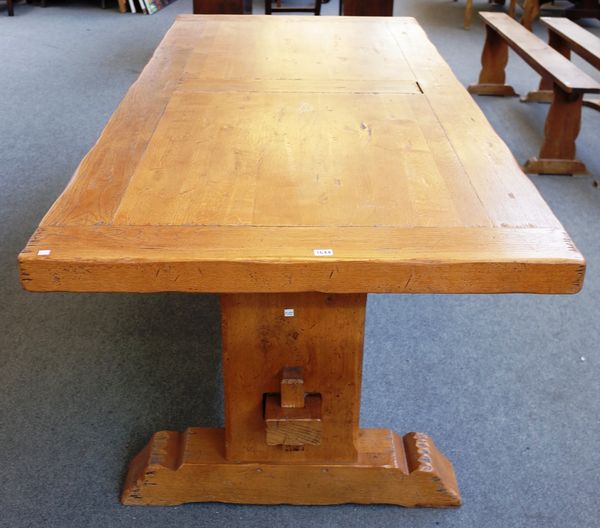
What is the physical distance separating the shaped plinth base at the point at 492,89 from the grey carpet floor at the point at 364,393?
1357 millimetres

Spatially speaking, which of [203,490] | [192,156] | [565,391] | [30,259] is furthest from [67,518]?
[565,391]

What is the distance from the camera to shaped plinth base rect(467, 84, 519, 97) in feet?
12.2

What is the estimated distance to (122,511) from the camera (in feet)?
4.54

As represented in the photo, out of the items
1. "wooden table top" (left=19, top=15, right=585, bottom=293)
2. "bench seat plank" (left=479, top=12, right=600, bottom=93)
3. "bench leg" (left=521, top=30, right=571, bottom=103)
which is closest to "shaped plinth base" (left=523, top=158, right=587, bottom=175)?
"bench seat plank" (left=479, top=12, right=600, bottom=93)

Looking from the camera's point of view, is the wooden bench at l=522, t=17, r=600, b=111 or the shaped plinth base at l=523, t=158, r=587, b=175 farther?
the wooden bench at l=522, t=17, r=600, b=111

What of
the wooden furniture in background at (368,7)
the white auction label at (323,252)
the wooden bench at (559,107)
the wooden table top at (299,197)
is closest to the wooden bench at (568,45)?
the wooden bench at (559,107)

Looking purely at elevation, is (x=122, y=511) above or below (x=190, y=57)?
below

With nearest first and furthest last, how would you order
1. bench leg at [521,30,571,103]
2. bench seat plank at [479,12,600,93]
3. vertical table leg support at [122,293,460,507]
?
vertical table leg support at [122,293,460,507], bench seat plank at [479,12,600,93], bench leg at [521,30,571,103]

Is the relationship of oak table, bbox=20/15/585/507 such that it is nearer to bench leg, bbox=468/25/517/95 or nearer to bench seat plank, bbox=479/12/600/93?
bench seat plank, bbox=479/12/600/93

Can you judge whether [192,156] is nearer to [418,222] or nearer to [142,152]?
[142,152]

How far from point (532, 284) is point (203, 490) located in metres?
0.82

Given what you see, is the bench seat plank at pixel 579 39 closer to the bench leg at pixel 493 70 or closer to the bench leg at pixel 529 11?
Answer: the bench leg at pixel 493 70

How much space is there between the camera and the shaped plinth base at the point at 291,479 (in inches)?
53.9

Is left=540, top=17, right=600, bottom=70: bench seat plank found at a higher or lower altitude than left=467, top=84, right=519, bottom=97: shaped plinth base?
higher
